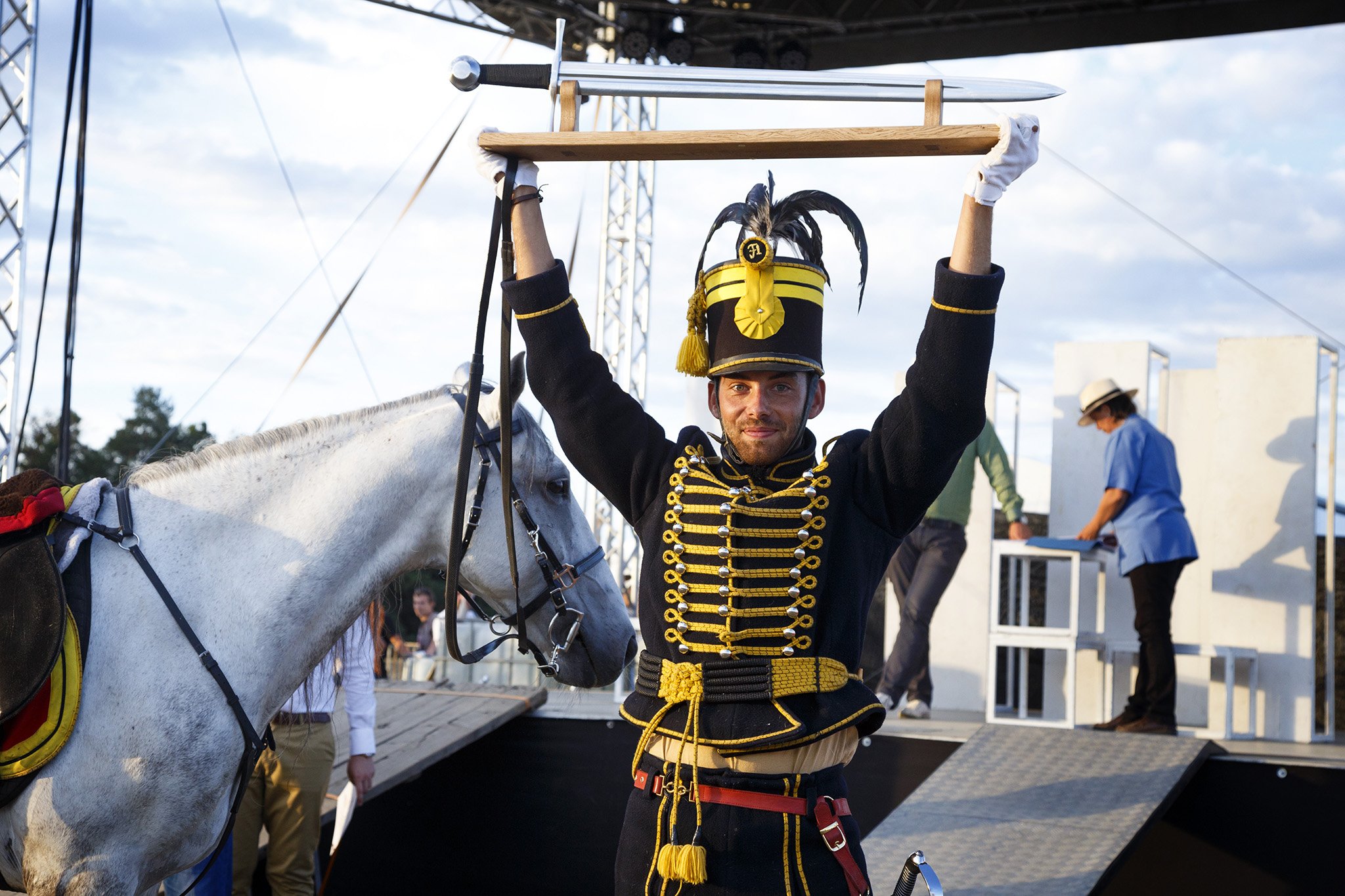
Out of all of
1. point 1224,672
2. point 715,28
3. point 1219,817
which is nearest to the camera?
point 1219,817

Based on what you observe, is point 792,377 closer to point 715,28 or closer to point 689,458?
point 689,458

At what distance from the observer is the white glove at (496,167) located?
1.99 metres

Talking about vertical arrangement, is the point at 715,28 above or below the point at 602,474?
above

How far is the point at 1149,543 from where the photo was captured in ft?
16.2

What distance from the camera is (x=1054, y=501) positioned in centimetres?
627

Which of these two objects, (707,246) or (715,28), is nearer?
(707,246)

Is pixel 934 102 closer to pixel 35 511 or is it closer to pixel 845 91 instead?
pixel 845 91

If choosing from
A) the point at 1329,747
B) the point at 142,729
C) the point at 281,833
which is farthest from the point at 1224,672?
the point at 142,729

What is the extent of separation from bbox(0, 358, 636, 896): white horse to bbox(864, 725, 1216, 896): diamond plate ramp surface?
1602 mm

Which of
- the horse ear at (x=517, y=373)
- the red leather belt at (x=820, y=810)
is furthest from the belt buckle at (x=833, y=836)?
the horse ear at (x=517, y=373)

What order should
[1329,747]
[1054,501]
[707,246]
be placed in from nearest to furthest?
[707,246]
[1329,747]
[1054,501]

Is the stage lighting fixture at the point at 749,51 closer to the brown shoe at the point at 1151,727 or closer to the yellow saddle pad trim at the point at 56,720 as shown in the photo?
the brown shoe at the point at 1151,727

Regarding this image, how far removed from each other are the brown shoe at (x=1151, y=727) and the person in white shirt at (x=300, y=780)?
315cm

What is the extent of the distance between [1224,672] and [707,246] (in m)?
4.57
